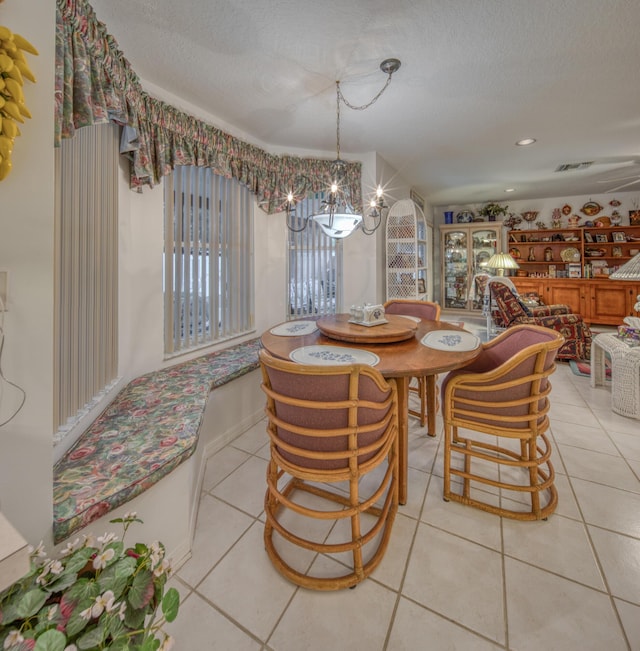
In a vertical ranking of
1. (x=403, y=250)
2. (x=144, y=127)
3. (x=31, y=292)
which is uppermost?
(x=144, y=127)

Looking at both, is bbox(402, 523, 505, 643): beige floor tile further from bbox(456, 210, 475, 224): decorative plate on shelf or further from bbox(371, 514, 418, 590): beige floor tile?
bbox(456, 210, 475, 224): decorative plate on shelf

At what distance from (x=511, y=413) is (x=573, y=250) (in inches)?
248

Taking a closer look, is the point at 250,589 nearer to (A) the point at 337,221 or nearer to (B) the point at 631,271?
(A) the point at 337,221

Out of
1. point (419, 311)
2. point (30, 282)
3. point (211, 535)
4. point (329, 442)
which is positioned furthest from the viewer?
point (419, 311)

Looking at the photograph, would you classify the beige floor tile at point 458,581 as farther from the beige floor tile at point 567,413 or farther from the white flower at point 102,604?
the beige floor tile at point 567,413

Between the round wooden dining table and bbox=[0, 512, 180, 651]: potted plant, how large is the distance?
923mm

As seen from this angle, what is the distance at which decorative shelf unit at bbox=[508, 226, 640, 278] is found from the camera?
18.6ft

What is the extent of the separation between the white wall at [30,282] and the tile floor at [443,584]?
70 centimetres

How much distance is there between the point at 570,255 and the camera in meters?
6.04

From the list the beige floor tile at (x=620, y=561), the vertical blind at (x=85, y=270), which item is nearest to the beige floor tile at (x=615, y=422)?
the beige floor tile at (x=620, y=561)

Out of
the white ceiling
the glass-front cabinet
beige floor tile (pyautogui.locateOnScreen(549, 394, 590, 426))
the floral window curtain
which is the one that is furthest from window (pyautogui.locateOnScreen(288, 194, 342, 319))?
the glass-front cabinet

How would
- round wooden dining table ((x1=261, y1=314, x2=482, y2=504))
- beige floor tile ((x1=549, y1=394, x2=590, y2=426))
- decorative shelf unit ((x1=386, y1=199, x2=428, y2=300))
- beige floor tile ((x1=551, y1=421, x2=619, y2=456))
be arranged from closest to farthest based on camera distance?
round wooden dining table ((x1=261, y1=314, x2=482, y2=504))
beige floor tile ((x1=551, y1=421, x2=619, y2=456))
beige floor tile ((x1=549, y1=394, x2=590, y2=426))
decorative shelf unit ((x1=386, y1=199, x2=428, y2=300))

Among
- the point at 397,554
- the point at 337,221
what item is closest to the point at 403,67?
the point at 337,221

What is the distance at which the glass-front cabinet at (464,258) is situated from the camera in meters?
6.47
